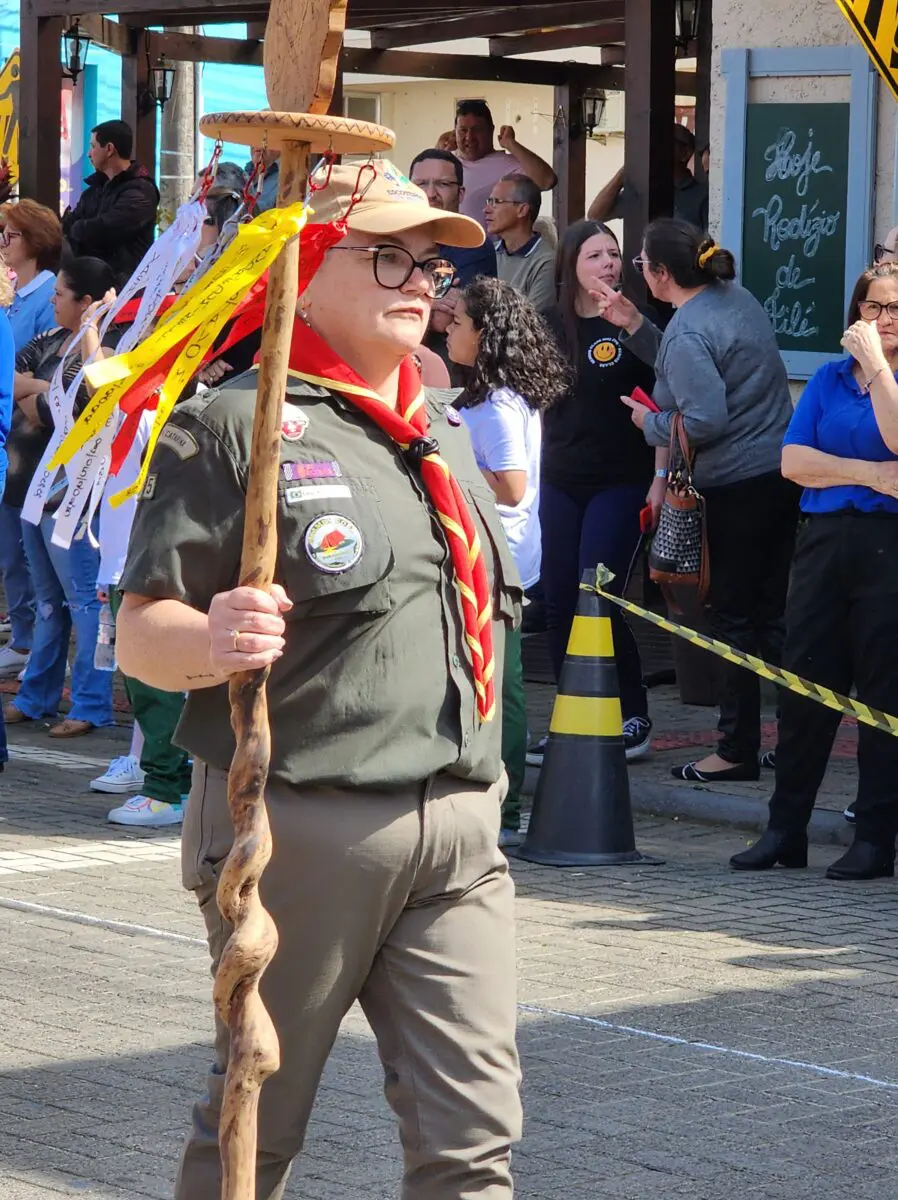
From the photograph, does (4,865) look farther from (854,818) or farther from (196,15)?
(196,15)

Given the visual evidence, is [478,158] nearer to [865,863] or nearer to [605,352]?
[605,352]

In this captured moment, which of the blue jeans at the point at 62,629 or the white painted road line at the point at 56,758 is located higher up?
the blue jeans at the point at 62,629

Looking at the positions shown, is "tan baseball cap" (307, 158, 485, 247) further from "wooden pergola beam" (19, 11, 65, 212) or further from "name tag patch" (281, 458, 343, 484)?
"wooden pergola beam" (19, 11, 65, 212)

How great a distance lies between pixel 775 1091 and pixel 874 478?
2.76 m

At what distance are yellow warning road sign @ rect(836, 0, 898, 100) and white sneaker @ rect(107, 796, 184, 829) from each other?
13.8ft

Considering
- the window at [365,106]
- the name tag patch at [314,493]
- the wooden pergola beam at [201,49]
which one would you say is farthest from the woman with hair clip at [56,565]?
the window at [365,106]

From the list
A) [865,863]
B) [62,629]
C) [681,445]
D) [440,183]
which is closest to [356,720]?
[865,863]

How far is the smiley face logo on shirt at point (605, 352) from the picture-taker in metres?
9.62

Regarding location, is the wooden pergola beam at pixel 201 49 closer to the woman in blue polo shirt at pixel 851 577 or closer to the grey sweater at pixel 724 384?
the grey sweater at pixel 724 384

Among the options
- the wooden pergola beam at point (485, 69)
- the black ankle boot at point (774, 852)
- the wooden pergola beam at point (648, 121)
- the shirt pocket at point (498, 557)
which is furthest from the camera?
the wooden pergola beam at point (485, 69)

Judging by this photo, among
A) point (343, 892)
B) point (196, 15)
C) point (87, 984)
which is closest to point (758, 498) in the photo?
point (87, 984)

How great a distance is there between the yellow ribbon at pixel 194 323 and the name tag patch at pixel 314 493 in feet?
0.82

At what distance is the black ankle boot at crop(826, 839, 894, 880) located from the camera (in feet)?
24.9

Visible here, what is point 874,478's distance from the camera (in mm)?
7312
